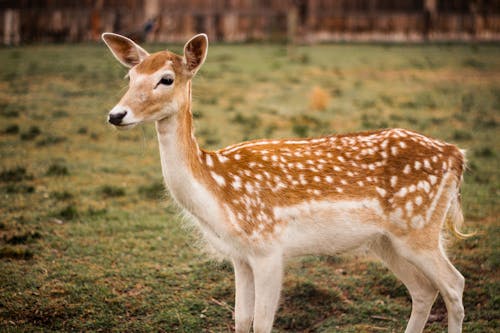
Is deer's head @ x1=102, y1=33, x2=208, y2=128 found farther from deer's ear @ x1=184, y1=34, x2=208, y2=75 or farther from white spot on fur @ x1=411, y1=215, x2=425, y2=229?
white spot on fur @ x1=411, y1=215, x2=425, y2=229

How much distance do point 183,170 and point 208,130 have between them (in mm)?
6434

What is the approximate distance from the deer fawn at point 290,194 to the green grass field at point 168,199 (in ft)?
1.19

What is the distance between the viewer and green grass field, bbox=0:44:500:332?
493 centimetres

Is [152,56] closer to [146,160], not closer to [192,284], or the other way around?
[192,284]

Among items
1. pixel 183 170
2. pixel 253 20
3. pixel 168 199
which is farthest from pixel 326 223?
pixel 253 20

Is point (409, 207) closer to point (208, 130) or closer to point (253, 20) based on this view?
point (208, 130)

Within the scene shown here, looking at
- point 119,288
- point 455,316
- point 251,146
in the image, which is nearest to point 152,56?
point 251,146

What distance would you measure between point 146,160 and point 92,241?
2885 millimetres

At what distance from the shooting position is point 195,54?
3982 mm

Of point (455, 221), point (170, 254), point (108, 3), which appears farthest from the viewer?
point (108, 3)

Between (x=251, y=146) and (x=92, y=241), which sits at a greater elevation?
(x=251, y=146)

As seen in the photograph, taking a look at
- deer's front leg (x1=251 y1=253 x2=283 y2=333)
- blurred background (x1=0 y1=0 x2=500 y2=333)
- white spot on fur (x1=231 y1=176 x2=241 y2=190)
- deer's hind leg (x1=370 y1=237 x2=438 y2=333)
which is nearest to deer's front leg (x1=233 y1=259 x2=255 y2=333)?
deer's front leg (x1=251 y1=253 x2=283 y2=333)

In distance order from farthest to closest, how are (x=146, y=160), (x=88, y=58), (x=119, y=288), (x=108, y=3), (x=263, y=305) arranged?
(x=108, y=3) < (x=88, y=58) < (x=146, y=160) < (x=119, y=288) < (x=263, y=305)

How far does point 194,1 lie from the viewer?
845 inches
